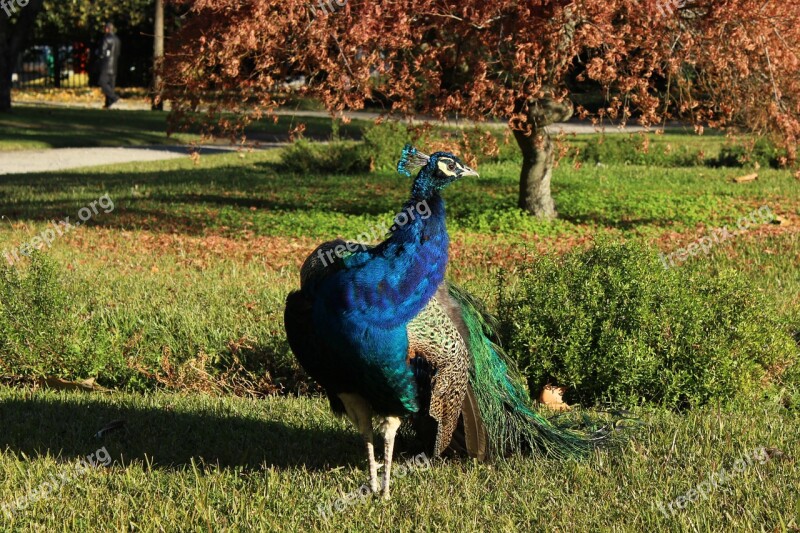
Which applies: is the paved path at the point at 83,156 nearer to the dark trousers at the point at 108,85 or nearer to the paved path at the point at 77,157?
the paved path at the point at 77,157

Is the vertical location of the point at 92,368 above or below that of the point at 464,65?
below

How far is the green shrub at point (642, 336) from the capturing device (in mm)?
5367

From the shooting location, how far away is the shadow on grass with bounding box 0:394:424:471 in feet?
15.0

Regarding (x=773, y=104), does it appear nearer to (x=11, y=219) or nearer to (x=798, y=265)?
(x=798, y=265)

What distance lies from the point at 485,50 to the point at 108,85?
23.8m

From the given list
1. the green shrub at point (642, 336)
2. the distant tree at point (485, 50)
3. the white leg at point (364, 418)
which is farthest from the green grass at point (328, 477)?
the distant tree at point (485, 50)

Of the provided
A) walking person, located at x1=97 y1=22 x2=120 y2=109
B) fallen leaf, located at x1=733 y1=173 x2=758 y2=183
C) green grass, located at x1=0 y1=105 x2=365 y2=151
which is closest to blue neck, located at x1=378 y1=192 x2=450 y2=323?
fallen leaf, located at x1=733 y1=173 x2=758 y2=183

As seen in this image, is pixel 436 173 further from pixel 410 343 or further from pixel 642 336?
pixel 642 336

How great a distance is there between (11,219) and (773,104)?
8.18 meters

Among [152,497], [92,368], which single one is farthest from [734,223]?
[152,497]

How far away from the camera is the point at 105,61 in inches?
1156

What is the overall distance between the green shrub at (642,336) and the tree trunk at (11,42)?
842 inches

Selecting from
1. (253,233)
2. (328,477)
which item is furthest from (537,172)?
(328,477)

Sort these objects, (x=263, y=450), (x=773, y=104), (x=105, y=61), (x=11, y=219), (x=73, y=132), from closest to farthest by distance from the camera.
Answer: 1. (x=263, y=450)
2. (x=773, y=104)
3. (x=11, y=219)
4. (x=73, y=132)
5. (x=105, y=61)
